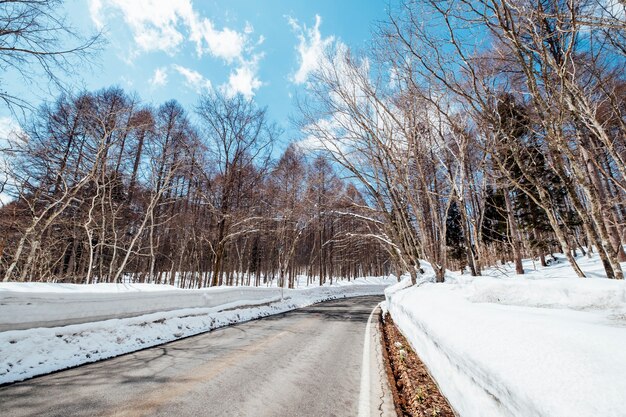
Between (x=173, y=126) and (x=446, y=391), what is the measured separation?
66.8ft

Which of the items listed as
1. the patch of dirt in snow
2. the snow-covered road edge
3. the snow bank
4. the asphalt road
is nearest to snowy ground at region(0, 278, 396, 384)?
the snow bank

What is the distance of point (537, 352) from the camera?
169cm

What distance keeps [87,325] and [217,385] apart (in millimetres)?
3319

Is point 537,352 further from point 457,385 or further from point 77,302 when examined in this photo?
point 77,302

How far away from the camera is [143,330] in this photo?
5.93 metres

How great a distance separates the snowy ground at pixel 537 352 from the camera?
1242mm

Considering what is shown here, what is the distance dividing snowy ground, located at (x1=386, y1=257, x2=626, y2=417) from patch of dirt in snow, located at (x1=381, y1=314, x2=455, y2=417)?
352 mm

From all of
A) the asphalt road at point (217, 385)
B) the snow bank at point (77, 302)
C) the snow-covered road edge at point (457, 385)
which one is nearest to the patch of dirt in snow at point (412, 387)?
the asphalt road at point (217, 385)

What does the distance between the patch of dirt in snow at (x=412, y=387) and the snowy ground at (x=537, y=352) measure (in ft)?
1.16

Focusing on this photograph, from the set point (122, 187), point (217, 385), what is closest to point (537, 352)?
point (217, 385)

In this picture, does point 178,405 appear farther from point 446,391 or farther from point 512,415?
point 512,415

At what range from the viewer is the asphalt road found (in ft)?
9.37

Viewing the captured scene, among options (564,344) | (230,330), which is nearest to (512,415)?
(564,344)

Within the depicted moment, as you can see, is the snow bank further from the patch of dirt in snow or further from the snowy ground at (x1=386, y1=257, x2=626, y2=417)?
the snowy ground at (x1=386, y1=257, x2=626, y2=417)
